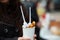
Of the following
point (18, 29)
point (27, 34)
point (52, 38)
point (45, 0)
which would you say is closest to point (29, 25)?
point (27, 34)

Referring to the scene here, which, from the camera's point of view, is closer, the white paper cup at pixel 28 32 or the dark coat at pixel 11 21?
the white paper cup at pixel 28 32

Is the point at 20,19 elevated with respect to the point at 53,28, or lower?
elevated

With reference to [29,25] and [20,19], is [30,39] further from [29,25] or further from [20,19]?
[20,19]

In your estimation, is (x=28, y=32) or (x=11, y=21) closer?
(x=28, y=32)

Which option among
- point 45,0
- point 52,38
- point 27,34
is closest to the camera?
point 27,34

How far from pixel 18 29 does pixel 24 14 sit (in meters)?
0.15

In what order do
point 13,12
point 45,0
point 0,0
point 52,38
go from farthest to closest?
point 45,0 → point 52,38 → point 13,12 → point 0,0

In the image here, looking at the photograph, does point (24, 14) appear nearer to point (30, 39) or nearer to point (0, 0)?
point (0, 0)

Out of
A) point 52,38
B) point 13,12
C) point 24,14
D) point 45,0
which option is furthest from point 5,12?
point 45,0

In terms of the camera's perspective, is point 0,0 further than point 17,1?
No

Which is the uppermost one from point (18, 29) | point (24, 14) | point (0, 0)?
Answer: point (0, 0)

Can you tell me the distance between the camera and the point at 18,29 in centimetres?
152

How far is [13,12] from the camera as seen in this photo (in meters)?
1.60

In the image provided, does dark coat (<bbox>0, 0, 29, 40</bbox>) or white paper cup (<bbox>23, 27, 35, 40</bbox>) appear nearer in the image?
white paper cup (<bbox>23, 27, 35, 40</bbox>)
